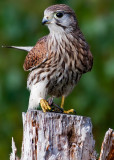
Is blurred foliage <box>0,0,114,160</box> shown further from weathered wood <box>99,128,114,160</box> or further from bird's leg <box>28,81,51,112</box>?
weathered wood <box>99,128,114,160</box>

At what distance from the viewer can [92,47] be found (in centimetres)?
620

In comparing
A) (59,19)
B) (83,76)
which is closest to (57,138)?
(59,19)

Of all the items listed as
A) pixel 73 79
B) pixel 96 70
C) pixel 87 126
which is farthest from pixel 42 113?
pixel 96 70

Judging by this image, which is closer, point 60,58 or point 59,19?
point 59,19

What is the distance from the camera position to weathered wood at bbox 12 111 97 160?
4152 mm

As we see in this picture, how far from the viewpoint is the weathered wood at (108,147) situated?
13.7 ft

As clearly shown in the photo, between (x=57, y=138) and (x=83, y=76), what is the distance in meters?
2.05

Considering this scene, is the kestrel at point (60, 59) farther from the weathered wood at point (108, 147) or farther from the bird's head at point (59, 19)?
the weathered wood at point (108, 147)

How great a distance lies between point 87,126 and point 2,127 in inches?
96.4

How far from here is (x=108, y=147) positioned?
4219 mm

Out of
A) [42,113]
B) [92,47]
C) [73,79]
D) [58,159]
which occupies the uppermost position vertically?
[92,47]

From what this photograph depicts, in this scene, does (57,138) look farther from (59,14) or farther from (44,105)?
(59,14)

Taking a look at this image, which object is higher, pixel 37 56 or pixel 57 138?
pixel 37 56

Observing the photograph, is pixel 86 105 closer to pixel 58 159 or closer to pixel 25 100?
pixel 25 100
